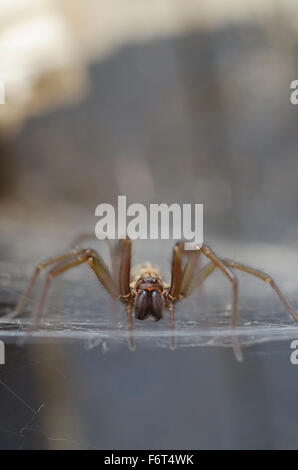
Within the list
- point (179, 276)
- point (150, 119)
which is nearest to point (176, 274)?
point (179, 276)

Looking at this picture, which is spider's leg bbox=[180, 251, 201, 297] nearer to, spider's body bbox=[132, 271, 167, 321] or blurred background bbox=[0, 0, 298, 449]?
spider's body bbox=[132, 271, 167, 321]

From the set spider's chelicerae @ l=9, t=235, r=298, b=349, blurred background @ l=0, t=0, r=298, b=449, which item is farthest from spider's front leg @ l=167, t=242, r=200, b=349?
blurred background @ l=0, t=0, r=298, b=449

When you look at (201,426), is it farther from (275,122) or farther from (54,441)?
(275,122)

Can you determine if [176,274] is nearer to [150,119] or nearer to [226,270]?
[226,270]

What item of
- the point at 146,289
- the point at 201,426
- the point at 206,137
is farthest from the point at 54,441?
the point at 206,137

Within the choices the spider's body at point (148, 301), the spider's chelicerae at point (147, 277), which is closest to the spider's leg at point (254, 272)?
the spider's chelicerae at point (147, 277)
